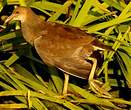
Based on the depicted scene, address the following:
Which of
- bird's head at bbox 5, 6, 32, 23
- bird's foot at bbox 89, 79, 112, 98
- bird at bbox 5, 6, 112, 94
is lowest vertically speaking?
bird's foot at bbox 89, 79, 112, 98

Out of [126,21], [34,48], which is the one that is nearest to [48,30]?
[34,48]

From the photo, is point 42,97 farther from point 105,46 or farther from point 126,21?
point 126,21

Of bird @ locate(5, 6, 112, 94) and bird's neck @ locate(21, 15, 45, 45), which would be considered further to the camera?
bird's neck @ locate(21, 15, 45, 45)

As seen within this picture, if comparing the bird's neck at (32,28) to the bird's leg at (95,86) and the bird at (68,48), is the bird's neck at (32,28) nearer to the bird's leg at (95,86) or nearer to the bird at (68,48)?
the bird at (68,48)

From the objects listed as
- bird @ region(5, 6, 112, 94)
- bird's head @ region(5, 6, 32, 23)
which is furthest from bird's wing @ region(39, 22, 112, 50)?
bird's head @ region(5, 6, 32, 23)

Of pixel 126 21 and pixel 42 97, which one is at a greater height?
pixel 126 21

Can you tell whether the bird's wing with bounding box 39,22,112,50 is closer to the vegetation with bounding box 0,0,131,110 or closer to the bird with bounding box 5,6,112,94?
the bird with bounding box 5,6,112,94

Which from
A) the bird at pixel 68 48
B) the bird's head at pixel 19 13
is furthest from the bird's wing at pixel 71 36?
the bird's head at pixel 19 13
